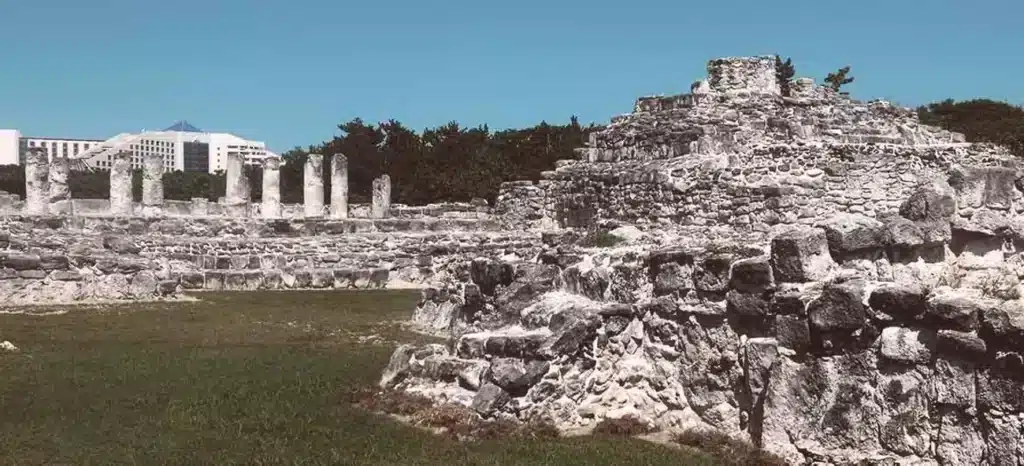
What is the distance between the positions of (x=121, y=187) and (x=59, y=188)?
158 centimetres

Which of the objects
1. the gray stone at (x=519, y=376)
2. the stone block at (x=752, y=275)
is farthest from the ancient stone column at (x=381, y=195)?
the stone block at (x=752, y=275)

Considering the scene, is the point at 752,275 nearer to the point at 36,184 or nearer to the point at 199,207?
the point at 199,207

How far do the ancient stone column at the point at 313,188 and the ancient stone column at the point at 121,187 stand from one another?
4570 mm

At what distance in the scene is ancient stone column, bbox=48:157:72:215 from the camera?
81.5ft

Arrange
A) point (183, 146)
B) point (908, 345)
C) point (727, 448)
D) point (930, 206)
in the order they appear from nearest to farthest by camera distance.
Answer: point (908, 345), point (727, 448), point (930, 206), point (183, 146)

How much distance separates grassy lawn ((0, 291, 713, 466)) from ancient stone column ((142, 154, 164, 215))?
35.9 feet

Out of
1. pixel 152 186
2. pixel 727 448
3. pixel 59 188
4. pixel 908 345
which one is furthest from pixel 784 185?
pixel 59 188

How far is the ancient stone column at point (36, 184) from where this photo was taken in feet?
81.5

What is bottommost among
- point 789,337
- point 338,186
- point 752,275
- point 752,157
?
point 789,337

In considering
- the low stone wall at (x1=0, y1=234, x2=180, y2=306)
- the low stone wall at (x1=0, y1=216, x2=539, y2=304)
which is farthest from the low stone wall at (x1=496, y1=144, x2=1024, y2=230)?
the low stone wall at (x1=0, y1=234, x2=180, y2=306)

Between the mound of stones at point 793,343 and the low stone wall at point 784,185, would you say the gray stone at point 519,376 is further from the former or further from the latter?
the low stone wall at point 784,185

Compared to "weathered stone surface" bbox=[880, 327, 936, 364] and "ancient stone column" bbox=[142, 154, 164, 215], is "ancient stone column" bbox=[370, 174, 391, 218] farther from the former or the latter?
"weathered stone surface" bbox=[880, 327, 936, 364]

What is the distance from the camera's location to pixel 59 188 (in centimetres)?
2545

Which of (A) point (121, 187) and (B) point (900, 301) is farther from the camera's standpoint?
(A) point (121, 187)
